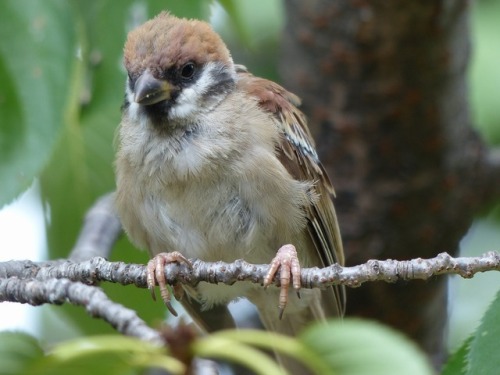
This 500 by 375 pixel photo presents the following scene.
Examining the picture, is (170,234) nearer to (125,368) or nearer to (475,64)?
(125,368)

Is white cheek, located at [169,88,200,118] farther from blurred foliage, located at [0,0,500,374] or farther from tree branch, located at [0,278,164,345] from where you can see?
tree branch, located at [0,278,164,345]

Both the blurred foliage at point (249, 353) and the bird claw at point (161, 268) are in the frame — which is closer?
the blurred foliage at point (249, 353)

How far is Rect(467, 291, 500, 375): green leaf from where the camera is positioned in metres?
2.06

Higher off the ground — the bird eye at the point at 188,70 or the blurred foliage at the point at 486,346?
the bird eye at the point at 188,70

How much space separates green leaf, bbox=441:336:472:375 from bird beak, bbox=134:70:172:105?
1636 mm

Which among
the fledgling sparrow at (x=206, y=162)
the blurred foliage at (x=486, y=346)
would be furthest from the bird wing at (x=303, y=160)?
the blurred foliage at (x=486, y=346)

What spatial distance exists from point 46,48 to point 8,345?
142 cm

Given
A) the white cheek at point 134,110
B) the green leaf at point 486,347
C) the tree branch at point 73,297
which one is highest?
the white cheek at point 134,110

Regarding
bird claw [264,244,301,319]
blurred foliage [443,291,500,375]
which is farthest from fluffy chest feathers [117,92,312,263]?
blurred foliage [443,291,500,375]

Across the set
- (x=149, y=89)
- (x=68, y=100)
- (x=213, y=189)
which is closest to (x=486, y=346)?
(x=213, y=189)

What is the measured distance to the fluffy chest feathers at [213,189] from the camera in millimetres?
3500

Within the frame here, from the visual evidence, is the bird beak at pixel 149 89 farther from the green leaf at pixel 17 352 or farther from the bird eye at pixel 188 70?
the green leaf at pixel 17 352

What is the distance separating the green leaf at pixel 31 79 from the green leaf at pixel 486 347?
1434mm

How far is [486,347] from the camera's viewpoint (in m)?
2.08
